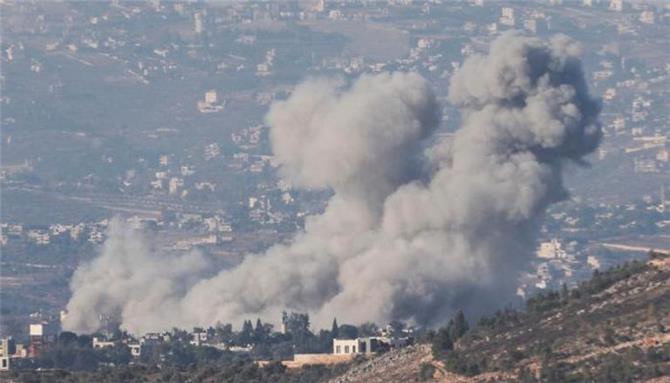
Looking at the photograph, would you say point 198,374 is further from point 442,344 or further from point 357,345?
point 357,345

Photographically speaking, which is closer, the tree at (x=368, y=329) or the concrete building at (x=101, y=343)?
the tree at (x=368, y=329)

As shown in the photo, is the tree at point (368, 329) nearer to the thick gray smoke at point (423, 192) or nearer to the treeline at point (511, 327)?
the thick gray smoke at point (423, 192)

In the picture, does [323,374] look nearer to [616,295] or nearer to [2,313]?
[616,295]

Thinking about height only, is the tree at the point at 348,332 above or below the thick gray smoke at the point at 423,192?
below

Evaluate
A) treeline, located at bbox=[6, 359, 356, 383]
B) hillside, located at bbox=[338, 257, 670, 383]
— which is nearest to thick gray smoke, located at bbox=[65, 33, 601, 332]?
treeline, located at bbox=[6, 359, 356, 383]

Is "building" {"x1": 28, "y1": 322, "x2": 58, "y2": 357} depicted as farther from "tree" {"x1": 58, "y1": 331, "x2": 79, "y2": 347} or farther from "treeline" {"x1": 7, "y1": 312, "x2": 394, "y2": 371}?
"treeline" {"x1": 7, "y1": 312, "x2": 394, "y2": 371}

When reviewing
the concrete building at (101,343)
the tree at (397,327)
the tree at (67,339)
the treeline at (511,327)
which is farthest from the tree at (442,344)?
the tree at (67,339)
